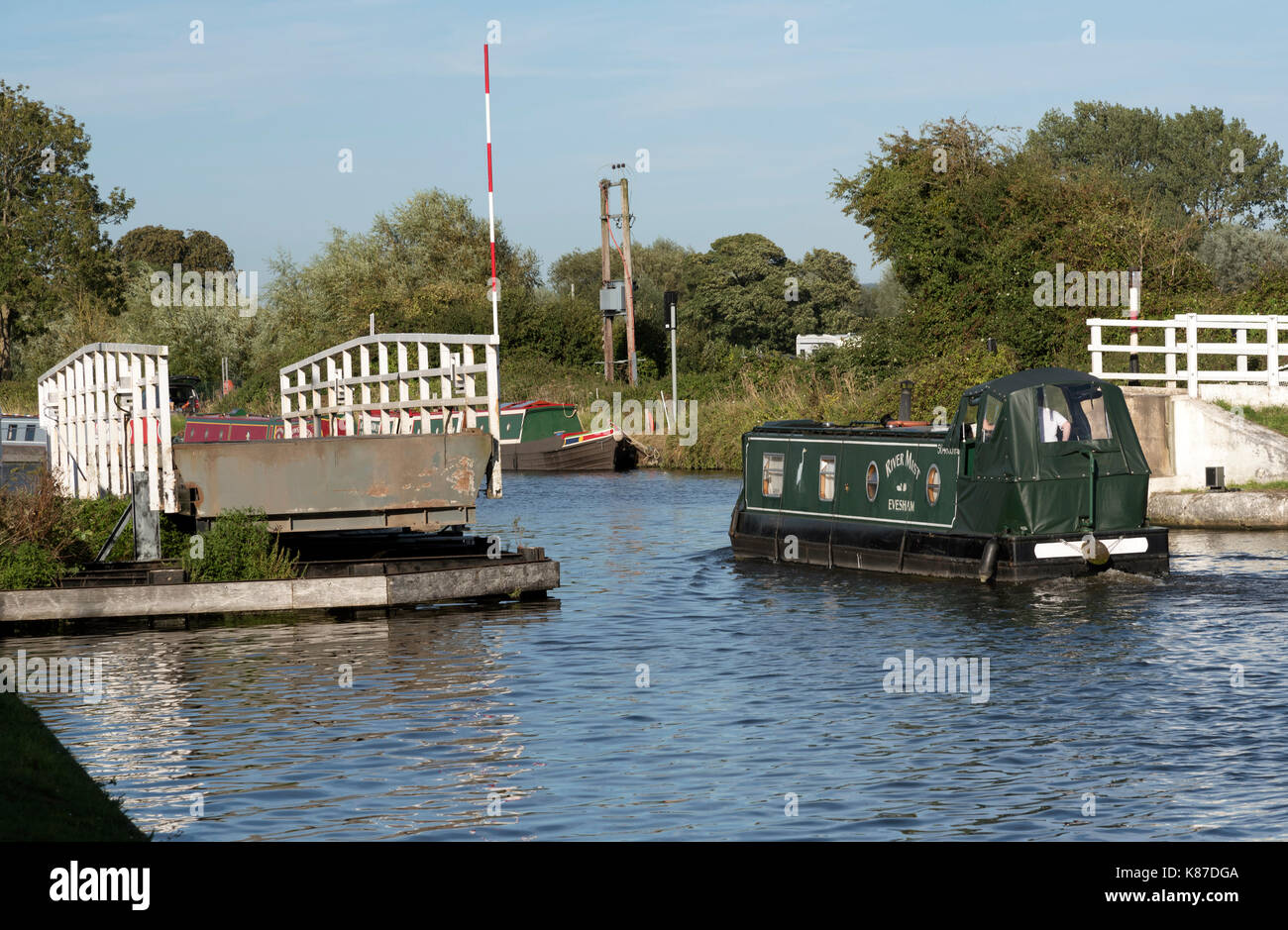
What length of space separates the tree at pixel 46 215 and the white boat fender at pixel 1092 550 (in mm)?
47976

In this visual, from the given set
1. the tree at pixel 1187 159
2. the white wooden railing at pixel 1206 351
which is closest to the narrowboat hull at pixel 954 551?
the white wooden railing at pixel 1206 351

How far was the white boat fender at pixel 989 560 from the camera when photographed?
18.9 metres

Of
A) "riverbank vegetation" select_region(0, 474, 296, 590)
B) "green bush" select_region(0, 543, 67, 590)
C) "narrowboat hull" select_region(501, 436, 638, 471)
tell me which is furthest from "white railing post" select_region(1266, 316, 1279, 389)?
"narrowboat hull" select_region(501, 436, 638, 471)

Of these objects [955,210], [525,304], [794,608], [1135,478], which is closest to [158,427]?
[794,608]

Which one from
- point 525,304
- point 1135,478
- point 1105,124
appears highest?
point 1105,124

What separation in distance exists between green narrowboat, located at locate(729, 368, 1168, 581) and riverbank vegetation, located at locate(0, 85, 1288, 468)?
1339 cm

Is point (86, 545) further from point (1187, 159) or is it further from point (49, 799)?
point (1187, 159)

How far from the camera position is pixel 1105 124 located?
97.9m

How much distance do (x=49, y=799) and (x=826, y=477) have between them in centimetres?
1600

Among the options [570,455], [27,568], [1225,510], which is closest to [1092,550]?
[1225,510]

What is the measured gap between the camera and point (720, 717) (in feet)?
40.1

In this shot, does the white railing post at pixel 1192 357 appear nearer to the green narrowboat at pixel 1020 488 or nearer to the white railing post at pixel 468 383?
the green narrowboat at pixel 1020 488
